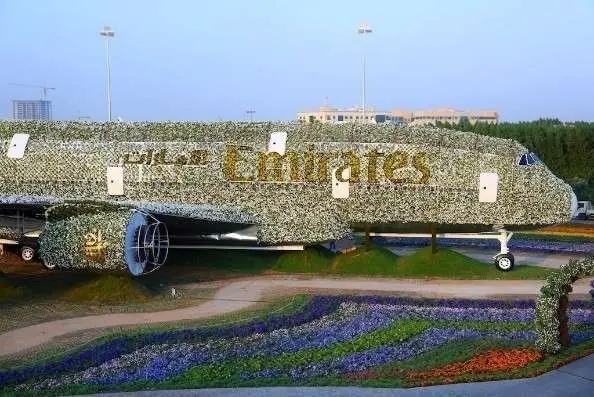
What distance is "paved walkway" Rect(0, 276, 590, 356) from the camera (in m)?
16.7

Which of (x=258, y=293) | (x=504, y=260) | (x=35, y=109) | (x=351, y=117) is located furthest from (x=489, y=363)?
(x=351, y=117)

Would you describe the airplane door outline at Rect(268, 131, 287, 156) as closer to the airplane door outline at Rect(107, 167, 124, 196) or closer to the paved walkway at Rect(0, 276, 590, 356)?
the paved walkway at Rect(0, 276, 590, 356)

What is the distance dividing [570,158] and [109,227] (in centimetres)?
4005

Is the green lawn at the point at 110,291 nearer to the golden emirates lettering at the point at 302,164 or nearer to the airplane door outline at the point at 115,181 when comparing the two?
the airplane door outline at the point at 115,181

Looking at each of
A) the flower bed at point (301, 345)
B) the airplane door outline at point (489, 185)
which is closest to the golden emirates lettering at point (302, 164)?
the airplane door outline at point (489, 185)

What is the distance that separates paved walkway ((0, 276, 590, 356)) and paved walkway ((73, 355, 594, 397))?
497 cm

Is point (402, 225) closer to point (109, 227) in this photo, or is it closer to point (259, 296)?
point (259, 296)

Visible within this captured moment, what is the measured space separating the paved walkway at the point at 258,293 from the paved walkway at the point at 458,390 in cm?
497

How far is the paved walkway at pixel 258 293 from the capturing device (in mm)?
16703

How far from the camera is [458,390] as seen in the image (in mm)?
12305

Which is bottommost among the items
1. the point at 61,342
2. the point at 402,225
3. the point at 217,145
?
the point at 61,342

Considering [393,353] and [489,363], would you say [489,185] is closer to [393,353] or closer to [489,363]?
[393,353]

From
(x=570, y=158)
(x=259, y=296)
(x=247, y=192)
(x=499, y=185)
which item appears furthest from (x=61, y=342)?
(x=570, y=158)

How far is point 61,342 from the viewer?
15906mm
